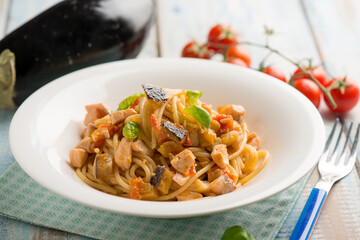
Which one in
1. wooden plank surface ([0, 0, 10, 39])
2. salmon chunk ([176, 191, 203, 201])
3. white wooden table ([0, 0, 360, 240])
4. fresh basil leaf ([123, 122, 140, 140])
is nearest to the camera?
salmon chunk ([176, 191, 203, 201])

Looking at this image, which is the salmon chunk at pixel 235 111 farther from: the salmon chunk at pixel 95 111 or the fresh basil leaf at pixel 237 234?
the fresh basil leaf at pixel 237 234

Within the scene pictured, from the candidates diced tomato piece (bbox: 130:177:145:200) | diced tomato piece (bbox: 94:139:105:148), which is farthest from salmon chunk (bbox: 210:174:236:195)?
diced tomato piece (bbox: 94:139:105:148)

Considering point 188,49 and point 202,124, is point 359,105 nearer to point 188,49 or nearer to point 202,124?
point 188,49

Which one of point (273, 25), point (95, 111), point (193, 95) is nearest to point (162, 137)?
point (193, 95)

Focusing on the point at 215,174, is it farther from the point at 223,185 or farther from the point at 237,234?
the point at 237,234

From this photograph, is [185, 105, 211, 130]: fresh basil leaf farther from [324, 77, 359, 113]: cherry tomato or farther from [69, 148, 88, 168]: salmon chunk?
[324, 77, 359, 113]: cherry tomato

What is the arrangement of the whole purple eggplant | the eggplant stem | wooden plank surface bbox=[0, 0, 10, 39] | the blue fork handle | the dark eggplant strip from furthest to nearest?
wooden plank surface bbox=[0, 0, 10, 39] → the whole purple eggplant → the eggplant stem → the dark eggplant strip → the blue fork handle

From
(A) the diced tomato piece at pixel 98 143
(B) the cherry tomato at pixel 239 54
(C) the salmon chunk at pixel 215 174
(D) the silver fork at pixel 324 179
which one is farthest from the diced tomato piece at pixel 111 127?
(B) the cherry tomato at pixel 239 54
